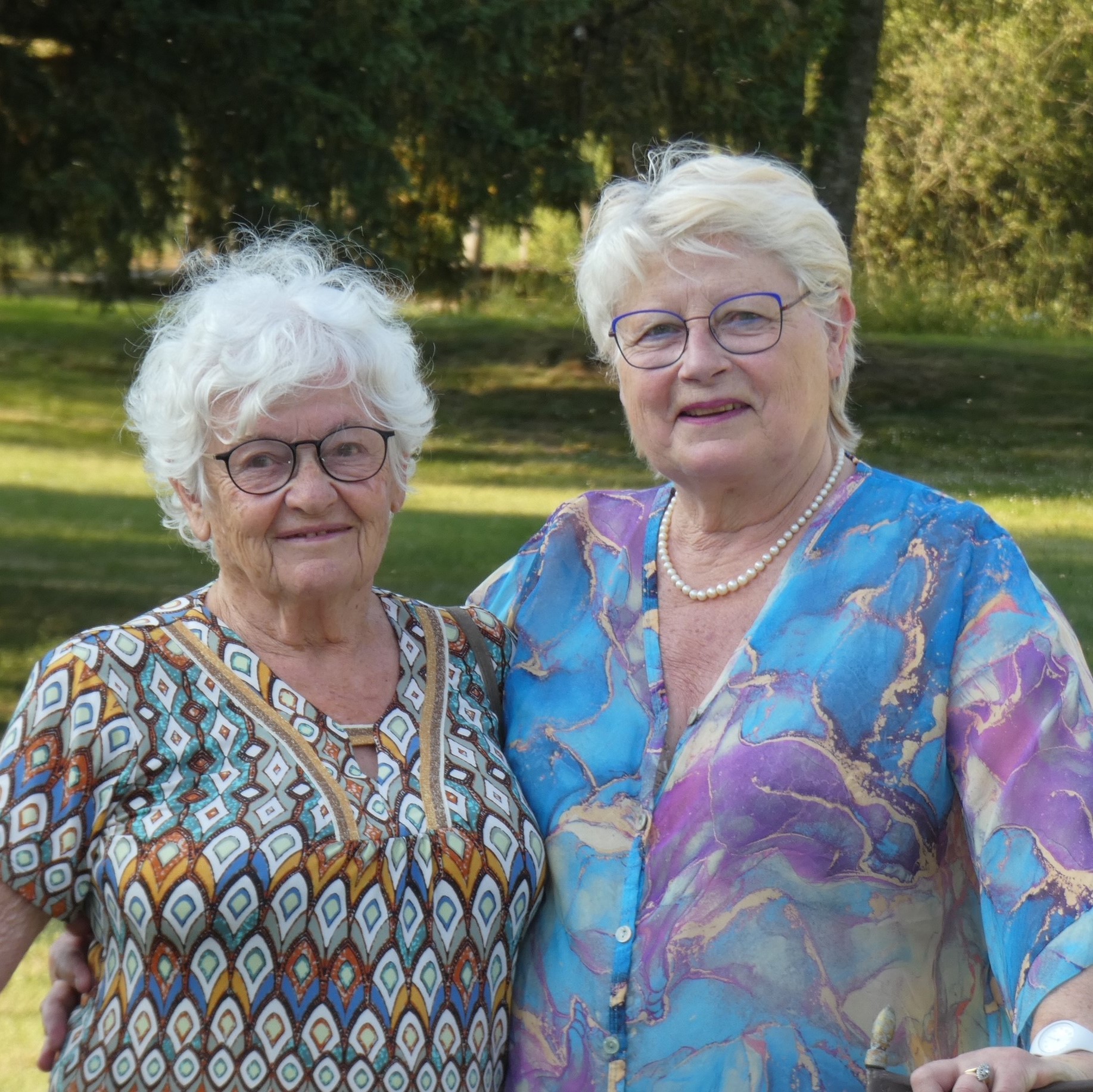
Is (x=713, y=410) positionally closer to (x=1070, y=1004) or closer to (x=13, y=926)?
(x=1070, y=1004)

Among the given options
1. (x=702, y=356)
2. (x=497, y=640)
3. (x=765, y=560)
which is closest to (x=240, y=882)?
(x=497, y=640)

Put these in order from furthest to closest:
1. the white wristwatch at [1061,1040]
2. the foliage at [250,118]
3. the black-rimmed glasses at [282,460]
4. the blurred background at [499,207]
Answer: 1. the blurred background at [499,207]
2. the foliage at [250,118]
3. the black-rimmed glasses at [282,460]
4. the white wristwatch at [1061,1040]

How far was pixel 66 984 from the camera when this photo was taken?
2559mm

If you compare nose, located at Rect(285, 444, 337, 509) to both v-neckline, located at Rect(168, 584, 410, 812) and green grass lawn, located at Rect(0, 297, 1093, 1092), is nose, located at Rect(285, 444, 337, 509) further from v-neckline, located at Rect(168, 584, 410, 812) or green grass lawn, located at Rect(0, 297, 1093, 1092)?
green grass lawn, located at Rect(0, 297, 1093, 1092)

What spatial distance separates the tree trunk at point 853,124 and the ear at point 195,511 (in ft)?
45.7

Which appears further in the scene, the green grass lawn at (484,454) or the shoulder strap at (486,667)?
the green grass lawn at (484,454)

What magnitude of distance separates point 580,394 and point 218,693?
714 inches

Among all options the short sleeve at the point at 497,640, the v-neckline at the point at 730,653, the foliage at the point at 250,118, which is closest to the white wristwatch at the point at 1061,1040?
the v-neckline at the point at 730,653

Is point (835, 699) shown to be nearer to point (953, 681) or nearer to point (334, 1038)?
point (953, 681)

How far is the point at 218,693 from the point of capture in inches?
99.9

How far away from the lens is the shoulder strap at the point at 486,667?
283 cm

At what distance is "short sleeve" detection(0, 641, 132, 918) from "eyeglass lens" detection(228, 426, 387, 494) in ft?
1.32

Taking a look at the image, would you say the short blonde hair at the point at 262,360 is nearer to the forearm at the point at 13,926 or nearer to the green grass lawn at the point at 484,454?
the forearm at the point at 13,926

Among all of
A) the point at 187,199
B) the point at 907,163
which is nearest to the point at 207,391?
the point at 187,199
